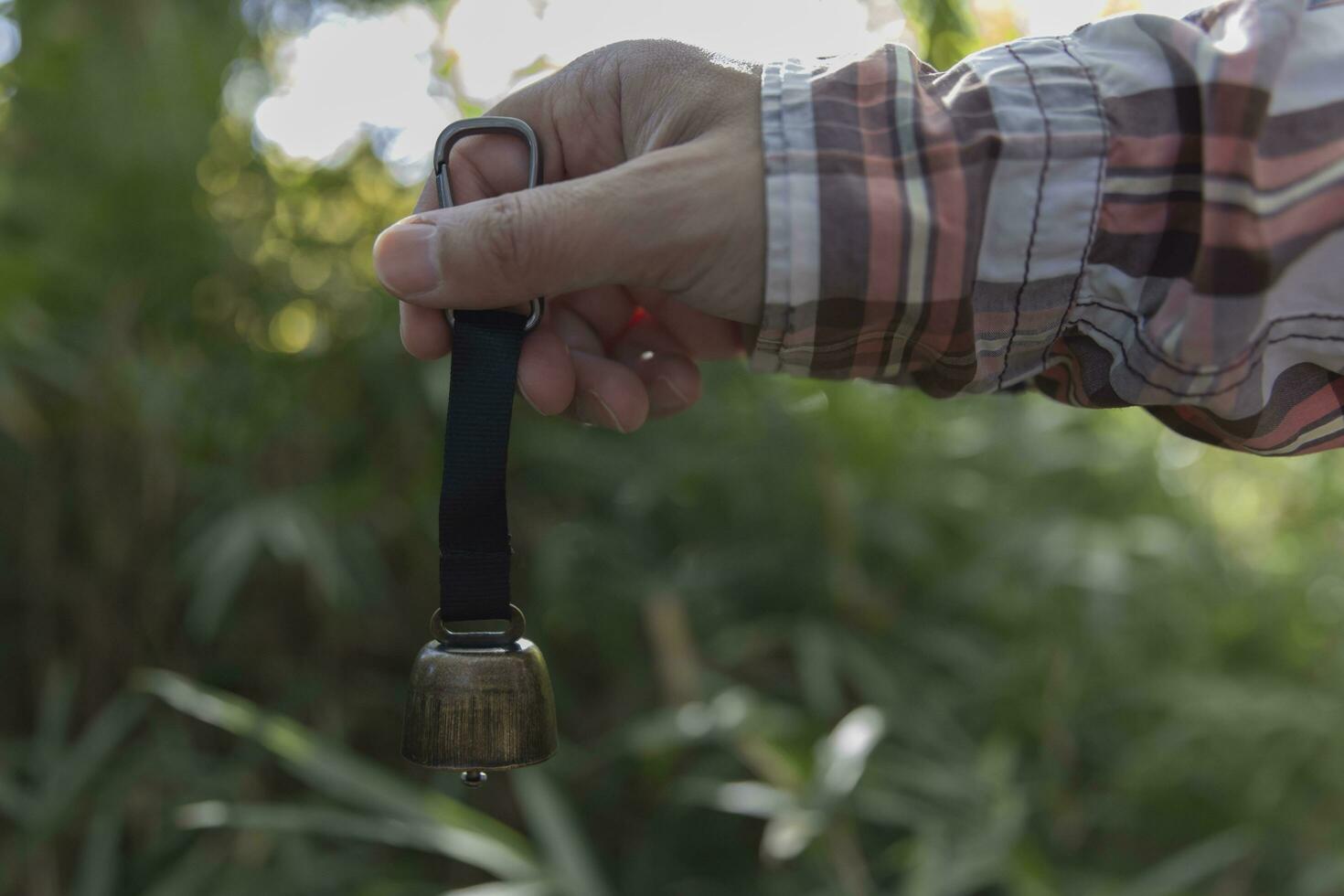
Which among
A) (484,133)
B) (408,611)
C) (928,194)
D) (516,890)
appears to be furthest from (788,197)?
(408,611)

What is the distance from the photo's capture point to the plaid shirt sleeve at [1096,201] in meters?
0.48

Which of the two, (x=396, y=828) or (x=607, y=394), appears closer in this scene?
(x=607, y=394)

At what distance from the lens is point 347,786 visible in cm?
110

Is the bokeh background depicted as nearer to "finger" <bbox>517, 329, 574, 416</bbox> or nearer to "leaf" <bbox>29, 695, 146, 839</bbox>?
"leaf" <bbox>29, 695, 146, 839</bbox>

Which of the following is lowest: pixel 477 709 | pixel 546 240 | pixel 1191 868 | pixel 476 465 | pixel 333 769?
pixel 1191 868

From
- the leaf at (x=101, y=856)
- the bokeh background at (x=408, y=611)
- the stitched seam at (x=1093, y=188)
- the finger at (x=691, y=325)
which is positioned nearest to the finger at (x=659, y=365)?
the finger at (x=691, y=325)

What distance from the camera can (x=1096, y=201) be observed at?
50cm

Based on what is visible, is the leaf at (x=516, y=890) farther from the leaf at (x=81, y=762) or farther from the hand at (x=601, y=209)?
the hand at (x=601, y=209)

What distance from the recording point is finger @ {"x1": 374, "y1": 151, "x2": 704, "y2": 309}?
1.59ft

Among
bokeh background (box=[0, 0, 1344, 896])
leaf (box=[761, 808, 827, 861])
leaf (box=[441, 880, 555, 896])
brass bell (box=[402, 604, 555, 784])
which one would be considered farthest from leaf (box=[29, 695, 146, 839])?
brass bell (box=[402, 604, 555, 784])

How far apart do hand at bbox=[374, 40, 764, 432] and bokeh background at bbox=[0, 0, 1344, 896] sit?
21.8 inches

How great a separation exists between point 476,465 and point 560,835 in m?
0.77

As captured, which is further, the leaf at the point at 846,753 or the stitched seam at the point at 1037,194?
the leaf at the point at 846,753

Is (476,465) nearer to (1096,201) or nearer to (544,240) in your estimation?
(544,240)
